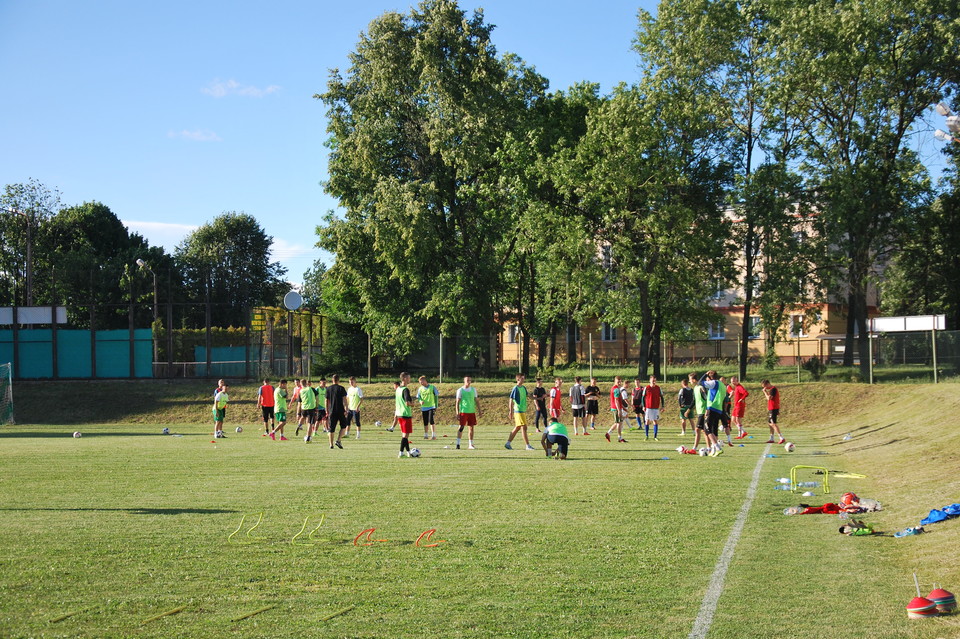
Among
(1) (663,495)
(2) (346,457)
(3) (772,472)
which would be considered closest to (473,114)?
(2) (346,457)

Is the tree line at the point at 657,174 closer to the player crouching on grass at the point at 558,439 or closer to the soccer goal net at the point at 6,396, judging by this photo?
the soccer goal net at the point at 6,396

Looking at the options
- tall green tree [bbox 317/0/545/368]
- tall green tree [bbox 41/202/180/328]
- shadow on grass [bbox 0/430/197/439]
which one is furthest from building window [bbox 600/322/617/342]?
shadow on grass [bbox 0/430/197/439]

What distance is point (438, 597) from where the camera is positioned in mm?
7453

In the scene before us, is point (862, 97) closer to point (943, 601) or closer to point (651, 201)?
point (651, 201)

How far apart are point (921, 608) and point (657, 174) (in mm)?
32269

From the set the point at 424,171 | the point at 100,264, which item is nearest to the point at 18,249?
the point at 100,264

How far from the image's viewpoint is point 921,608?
22.7 ft

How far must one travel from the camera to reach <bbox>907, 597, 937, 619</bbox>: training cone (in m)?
6.94

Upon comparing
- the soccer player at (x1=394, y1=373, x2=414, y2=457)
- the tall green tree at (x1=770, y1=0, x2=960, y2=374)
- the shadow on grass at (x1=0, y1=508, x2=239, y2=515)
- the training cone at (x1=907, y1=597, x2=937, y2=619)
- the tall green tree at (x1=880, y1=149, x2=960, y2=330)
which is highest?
the tall green tree at (x1=770, y1=0, x2=960, y2=374)

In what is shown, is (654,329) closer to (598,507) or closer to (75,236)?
(598,507)

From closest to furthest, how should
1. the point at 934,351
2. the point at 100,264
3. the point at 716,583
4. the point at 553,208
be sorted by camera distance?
the point at 716,583 → the point at 934,351 → the point at 553,208 → the point at 100,264

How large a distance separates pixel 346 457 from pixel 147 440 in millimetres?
9771

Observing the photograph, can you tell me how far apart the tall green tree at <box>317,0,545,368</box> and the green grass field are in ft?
75.3

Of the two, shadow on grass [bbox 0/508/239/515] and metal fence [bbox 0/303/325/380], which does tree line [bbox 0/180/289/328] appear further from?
shadow on grass [bbox 0/508/239/515]
